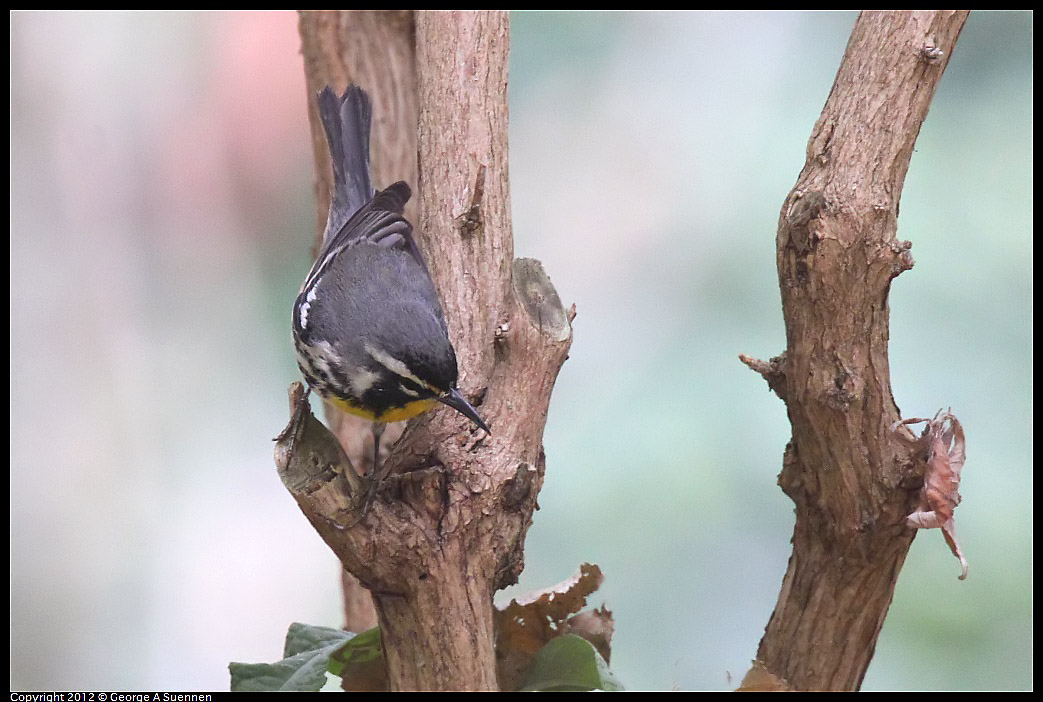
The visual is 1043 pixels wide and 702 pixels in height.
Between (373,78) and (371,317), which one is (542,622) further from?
(373,78)

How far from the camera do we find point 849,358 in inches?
67.0

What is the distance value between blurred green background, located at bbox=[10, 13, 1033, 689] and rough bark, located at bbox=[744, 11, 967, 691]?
828 millimetres

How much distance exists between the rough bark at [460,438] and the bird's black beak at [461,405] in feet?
0.13

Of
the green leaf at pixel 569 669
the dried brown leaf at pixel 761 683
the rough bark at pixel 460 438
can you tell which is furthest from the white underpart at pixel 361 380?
the dried brown leaf at pixel 761 683

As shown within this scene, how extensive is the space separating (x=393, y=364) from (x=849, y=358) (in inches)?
35.0

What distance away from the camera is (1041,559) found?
2564 millimetres

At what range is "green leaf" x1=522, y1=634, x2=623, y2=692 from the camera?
1.63 m

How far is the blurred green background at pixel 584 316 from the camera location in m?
2.80

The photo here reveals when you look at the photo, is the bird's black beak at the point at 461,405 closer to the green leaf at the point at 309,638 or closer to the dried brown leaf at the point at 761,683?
the green leaf at the point at 309,638

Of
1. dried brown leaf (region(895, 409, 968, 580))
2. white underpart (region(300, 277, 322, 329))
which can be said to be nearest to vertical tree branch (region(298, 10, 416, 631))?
white underpart (region(300, 277, 322, 329))

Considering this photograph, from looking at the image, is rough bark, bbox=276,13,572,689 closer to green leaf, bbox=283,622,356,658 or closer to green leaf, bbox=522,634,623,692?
green leaf, bbox=522,634,623,692

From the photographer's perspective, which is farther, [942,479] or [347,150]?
[347,150]

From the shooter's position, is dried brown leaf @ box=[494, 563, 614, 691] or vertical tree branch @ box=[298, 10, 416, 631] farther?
vertical tree branch @ box=[298, 10, 416, 631]

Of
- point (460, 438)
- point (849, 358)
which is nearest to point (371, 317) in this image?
point (460, 438)
